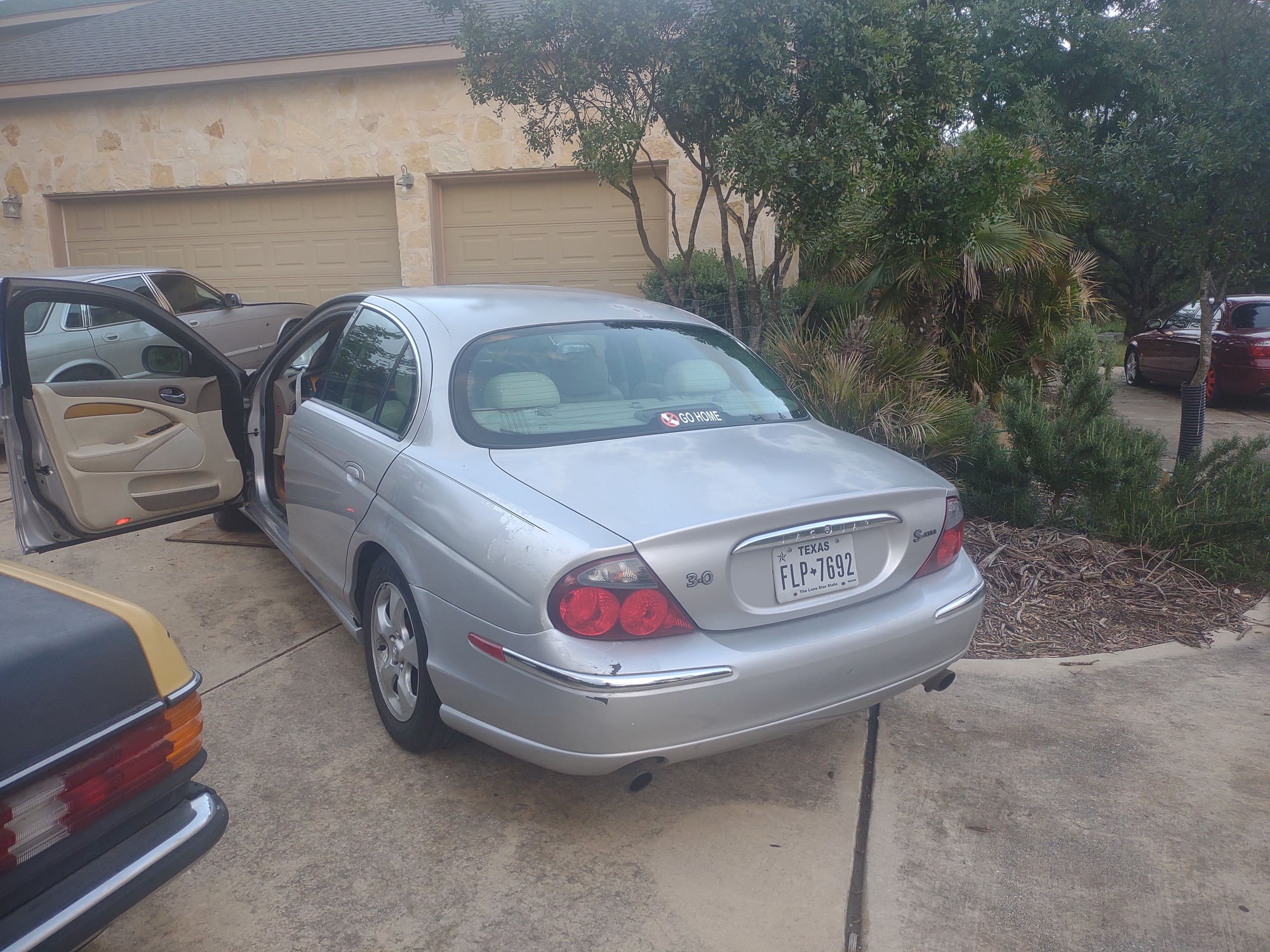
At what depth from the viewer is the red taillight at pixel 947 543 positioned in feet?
10.4

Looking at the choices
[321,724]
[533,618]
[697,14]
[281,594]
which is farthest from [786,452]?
[697,14]

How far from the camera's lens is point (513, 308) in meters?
3.81

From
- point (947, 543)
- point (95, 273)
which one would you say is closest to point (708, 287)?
point (95, 273)

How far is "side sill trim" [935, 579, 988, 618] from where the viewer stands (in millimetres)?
3059

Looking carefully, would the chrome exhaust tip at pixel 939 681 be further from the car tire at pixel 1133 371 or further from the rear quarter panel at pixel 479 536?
the car tire at pixel 1133 371

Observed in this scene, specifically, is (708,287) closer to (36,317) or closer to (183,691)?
(36,317)

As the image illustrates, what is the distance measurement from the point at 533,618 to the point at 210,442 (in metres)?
3.03

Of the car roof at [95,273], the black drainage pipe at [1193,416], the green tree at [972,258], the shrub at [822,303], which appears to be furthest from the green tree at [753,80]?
the car roof at [95,273]

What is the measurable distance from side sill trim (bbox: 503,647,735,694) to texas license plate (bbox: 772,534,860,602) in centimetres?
33

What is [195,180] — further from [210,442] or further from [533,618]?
[533,618]

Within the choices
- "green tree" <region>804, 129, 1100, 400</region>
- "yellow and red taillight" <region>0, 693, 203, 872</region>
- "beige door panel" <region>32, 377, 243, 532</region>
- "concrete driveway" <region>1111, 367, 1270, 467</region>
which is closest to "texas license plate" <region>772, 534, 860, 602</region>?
"yellow and red taillight" <region>0, 693, 203, 872</region>

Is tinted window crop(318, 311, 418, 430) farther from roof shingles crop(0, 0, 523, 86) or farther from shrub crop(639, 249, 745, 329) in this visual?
roof shingles crop(0, 0, 523, 86)

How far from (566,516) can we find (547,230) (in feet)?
30.4

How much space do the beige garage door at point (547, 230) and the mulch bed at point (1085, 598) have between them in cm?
669
